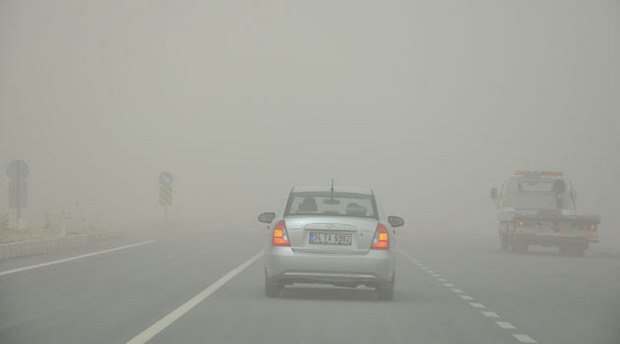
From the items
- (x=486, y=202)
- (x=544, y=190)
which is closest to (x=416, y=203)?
(x=486, y=202)

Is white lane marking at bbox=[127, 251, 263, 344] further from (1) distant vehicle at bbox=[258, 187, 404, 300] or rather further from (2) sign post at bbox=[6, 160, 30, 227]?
(2) sign post at bbox=[6, 160, 30, 227]

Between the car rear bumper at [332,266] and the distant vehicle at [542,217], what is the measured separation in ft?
62.8

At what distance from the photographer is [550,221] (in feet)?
124

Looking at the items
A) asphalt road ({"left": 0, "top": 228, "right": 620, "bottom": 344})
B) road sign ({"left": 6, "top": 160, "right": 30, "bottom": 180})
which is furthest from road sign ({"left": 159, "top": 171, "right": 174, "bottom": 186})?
asphalt road ({"left": 0, "top": 228, "right": 620, "bottom": 344})

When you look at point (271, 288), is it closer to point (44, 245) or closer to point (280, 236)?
point (280, 236)

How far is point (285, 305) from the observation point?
1873 centimetres

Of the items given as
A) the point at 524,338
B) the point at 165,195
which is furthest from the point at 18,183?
the point at 524,338

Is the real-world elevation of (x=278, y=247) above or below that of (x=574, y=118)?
below

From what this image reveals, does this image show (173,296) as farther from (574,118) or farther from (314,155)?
(574,118)

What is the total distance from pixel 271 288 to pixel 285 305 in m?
1.18

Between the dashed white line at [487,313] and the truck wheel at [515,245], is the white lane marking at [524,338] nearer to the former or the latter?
the dashed white line at [487,313]

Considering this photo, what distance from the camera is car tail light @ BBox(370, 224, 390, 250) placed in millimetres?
19453

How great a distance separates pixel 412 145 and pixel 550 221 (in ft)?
484

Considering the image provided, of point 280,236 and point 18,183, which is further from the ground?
point 18,183
